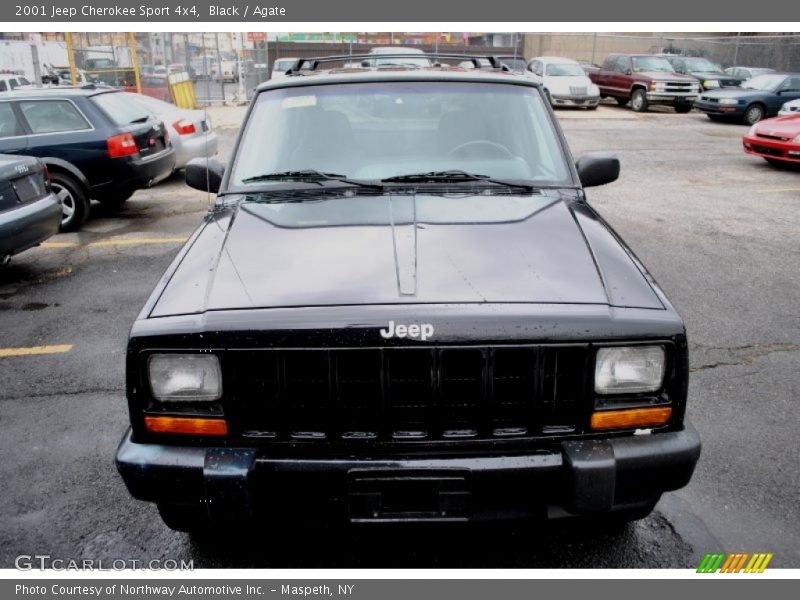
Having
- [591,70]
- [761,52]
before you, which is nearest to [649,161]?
[591,70]

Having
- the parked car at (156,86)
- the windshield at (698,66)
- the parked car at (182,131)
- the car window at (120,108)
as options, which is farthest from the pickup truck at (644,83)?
the car window at (120,108)

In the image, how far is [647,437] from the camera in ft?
7.67

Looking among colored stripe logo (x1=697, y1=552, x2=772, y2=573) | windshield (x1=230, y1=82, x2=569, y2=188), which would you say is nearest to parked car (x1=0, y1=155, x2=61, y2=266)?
windshield (x1=230, y1=82, x2=569, y2=188)

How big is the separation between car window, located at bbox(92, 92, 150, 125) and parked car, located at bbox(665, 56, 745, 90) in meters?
19.2

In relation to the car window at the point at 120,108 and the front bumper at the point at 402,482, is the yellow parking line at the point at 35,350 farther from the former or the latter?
the car window at the point at 120,108

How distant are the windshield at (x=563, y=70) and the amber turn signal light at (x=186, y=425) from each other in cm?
2177

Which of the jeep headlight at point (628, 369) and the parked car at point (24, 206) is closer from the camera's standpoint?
the jeep headlight at point (628, 369)

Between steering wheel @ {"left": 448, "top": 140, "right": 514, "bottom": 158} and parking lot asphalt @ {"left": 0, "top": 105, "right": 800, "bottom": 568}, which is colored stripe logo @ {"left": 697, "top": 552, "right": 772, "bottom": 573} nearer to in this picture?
parking lot asphalt @ {"left": 0, "top": 105, "right": 800, "bottom": 568}

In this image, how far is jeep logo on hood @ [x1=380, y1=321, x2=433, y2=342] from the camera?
7.04ft

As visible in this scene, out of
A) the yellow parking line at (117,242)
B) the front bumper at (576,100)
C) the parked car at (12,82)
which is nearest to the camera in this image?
the yellow parking line at (117,242)

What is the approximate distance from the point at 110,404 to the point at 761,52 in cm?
3199

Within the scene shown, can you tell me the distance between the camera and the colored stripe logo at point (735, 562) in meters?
2.68

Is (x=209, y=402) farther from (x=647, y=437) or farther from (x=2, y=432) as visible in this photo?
(x=2, y=432)

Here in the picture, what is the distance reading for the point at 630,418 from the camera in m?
2.32
